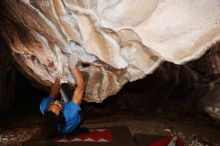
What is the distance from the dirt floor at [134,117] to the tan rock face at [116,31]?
149 cm

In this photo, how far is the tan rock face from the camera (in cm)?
371

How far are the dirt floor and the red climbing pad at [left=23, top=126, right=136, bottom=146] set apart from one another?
117 centimetres

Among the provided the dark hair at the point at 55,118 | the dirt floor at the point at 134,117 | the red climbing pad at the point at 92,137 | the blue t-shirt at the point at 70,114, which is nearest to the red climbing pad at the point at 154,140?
the red climbing pad at the point at 92,137

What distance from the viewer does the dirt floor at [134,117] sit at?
5879 mm

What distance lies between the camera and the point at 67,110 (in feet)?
14.2

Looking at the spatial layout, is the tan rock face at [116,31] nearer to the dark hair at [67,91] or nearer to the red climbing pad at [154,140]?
the dark hair at [67,91]

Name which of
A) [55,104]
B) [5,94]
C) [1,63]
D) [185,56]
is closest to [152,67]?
[185,56]

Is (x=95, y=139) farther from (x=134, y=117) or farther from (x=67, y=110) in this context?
(x=134, y=117)

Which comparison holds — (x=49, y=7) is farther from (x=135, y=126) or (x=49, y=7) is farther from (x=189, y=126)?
(x=189, y=126)

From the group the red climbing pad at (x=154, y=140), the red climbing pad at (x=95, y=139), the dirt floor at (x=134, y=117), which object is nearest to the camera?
the red climbing pad at (x=95, y=139)

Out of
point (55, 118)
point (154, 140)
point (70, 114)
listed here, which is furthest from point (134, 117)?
point (55, 118)

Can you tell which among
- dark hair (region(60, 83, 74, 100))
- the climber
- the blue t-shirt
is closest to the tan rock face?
dark hair (region(60, 83, 74, 100))

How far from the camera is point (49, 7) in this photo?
4023 mm

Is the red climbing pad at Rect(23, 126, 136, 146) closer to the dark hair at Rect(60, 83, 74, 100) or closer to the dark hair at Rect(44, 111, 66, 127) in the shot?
the dark hair at Rect(44, 111, 66, 127)
